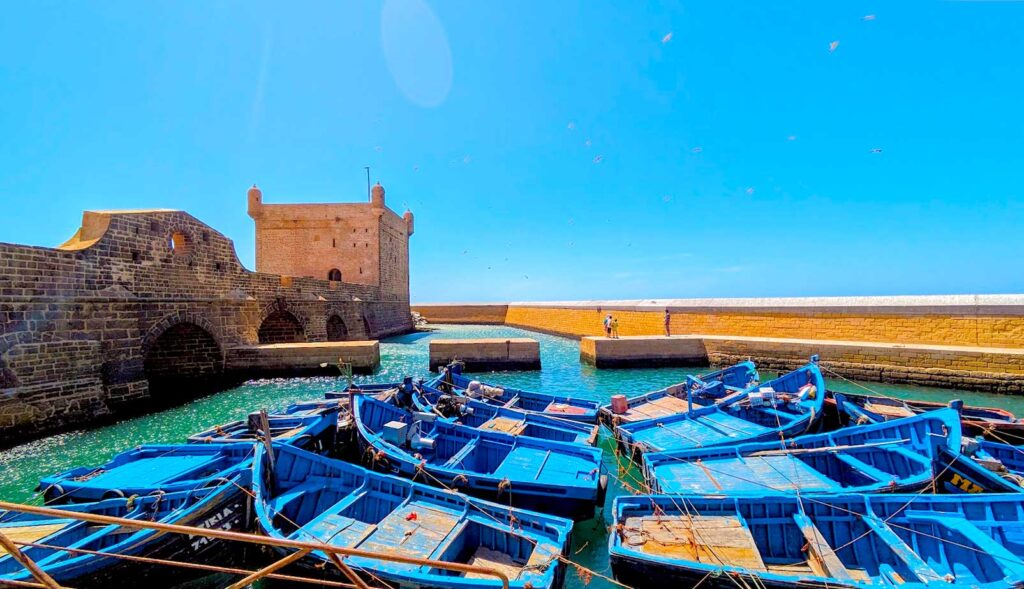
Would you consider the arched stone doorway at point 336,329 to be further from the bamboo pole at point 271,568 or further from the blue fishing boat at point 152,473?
the bamboo pole at point 271,568

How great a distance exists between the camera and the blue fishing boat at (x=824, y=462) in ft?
20.9

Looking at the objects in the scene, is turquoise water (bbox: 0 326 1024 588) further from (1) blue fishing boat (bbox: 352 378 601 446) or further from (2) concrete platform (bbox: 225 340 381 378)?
(1) blue fishing boat (bbox: 352 378 601 446)

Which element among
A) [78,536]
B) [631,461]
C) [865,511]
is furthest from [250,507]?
[865,511]

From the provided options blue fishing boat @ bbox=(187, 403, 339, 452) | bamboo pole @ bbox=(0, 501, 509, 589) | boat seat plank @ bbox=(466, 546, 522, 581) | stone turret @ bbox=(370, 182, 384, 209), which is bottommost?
boat seat plank @ bbox=(466, 546, 522, 581)

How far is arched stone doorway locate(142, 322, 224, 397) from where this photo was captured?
16.5m

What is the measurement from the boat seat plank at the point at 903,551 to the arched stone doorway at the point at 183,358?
18.8 m

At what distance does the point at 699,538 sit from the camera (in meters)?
5.16

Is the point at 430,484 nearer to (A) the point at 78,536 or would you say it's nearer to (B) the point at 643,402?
(A) the point at 78,536

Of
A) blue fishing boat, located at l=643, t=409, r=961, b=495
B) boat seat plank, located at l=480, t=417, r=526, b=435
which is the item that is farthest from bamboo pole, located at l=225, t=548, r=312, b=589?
boat seat plank, located at l=480, t=417, r=526, b=435

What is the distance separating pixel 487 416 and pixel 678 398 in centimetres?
530

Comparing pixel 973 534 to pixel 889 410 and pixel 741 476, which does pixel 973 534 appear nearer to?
pixel 741 476

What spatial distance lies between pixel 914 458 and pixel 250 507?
9509mm

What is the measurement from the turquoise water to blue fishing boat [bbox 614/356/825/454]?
806 mm

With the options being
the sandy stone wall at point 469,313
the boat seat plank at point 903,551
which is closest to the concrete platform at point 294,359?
the boat seat plank at point 903,551
